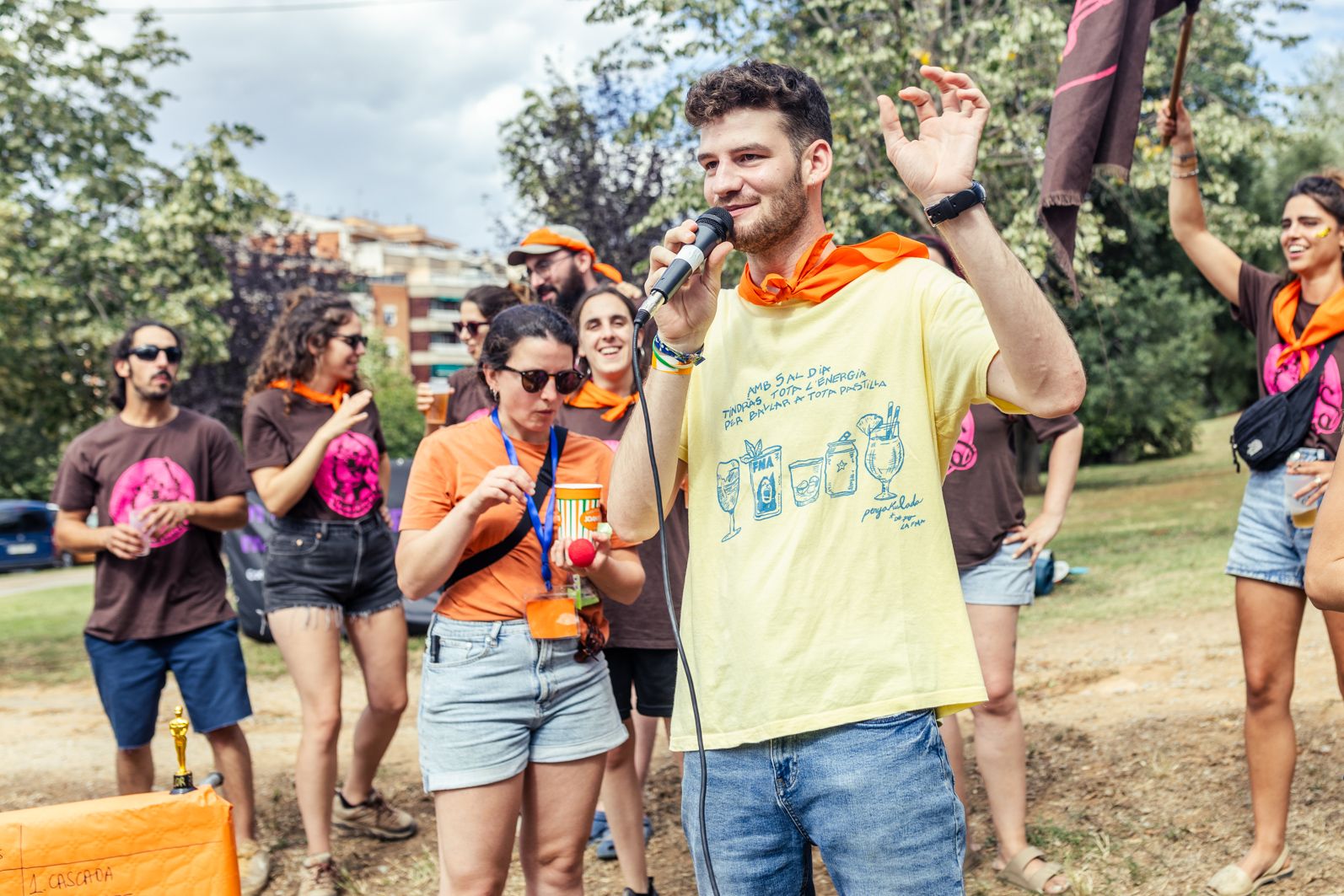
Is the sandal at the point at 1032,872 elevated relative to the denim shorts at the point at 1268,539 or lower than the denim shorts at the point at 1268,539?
lower

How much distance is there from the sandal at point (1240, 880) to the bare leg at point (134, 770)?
159 inches

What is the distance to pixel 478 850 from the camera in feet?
9.79

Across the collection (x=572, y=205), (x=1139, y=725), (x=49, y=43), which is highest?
(x=49, y=43)

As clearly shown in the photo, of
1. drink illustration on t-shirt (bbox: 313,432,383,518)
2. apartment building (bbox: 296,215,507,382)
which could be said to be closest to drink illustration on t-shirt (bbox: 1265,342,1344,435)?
drink illustration on t-shirt (bbox: 313,432,383,518)

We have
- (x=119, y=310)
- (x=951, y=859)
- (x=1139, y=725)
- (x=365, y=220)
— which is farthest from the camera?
(x=365, y=220)

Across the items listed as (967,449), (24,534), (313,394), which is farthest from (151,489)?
(24,534)

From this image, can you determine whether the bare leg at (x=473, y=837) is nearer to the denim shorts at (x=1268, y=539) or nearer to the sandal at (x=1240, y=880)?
the sandal at (x=1240, y=880)

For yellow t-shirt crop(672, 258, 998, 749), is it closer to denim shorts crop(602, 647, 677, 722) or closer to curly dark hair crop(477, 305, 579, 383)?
curly dark hair crop(477, 305, 579, 383)

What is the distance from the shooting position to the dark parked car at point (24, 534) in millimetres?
24781

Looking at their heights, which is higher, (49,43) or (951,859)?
(49,43)

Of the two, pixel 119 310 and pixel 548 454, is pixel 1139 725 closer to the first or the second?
pixel 548 454

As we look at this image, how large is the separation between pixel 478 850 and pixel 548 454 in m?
1.11

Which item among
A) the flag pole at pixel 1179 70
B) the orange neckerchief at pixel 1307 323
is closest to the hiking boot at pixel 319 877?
the orange neckerchief at pixel 1307 323

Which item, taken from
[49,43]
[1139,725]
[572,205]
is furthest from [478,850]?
[572,205]
